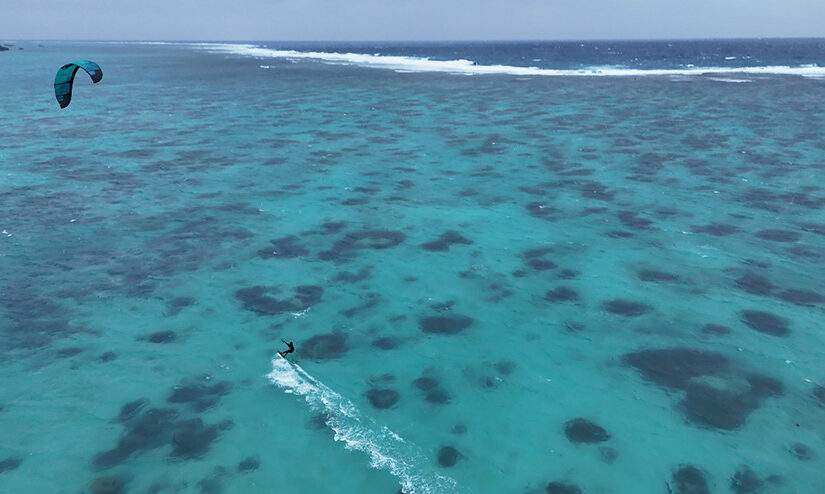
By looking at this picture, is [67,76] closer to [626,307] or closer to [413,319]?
[413,319]

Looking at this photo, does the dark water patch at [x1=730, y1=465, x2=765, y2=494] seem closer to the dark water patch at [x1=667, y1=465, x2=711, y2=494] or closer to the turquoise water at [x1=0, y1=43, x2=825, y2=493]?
the turquoise water at [x1=0, y1=43, x2=825, y2=493]

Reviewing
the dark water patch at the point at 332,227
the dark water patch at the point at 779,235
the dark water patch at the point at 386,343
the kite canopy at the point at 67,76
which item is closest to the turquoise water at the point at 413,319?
the dark water patch at the point at 386,343

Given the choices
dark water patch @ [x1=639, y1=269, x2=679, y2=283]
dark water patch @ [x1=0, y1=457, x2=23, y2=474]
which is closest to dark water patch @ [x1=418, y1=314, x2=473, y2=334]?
dark water patch @ [x1=639, y1=269, x2=679, y2=283]

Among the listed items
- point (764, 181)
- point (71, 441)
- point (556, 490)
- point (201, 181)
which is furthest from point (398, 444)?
point (764, 181)

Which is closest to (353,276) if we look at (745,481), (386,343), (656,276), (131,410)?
(386,343)

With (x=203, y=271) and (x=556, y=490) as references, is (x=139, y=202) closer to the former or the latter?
(x=203, y=271)

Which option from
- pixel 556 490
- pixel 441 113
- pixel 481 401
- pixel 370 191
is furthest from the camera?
pixel 441 113
